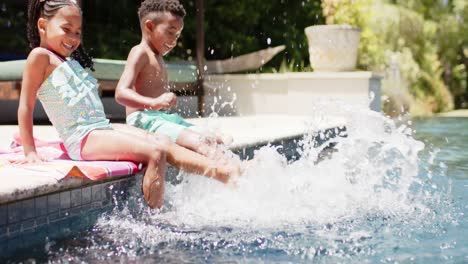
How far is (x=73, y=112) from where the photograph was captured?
3004mm

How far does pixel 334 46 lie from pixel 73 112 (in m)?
6.97

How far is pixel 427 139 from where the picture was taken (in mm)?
7730

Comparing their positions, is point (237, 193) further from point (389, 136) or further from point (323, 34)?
point (323, 34)

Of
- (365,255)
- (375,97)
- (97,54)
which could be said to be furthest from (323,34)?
(365,255)

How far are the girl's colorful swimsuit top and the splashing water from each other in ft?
1.40

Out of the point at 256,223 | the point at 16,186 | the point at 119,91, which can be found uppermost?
the point at 119,91

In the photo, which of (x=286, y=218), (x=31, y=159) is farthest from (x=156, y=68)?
(x=286, y=218)

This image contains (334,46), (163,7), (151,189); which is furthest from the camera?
(334,46)

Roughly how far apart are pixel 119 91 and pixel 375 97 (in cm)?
701

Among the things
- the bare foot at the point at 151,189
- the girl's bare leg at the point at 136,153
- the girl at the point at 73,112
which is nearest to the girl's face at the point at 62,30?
the girl at the point at 73,112

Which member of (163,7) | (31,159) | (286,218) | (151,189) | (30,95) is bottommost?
(286,218)

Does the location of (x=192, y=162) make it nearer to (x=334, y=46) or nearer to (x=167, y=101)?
(x=167, y=101)

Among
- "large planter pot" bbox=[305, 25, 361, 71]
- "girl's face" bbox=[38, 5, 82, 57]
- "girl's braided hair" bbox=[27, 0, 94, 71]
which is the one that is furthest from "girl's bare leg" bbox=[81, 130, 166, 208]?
"large planter pot" bbox=[305, 25, 361, 71]

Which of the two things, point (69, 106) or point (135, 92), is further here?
point (135, 92)
